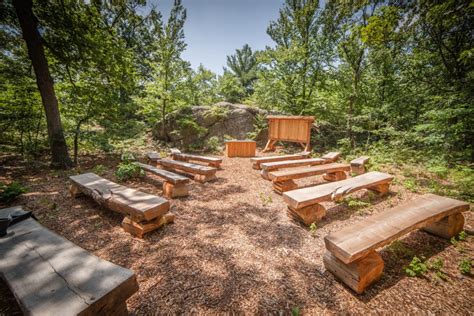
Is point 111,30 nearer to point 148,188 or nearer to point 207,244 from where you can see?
point 148,188

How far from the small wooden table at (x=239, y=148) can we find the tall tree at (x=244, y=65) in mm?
12646

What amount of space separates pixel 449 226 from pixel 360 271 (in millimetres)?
1996

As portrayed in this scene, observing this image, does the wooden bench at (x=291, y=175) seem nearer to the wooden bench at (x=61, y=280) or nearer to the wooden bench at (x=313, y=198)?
the wooden bench at (x=313, y=198)

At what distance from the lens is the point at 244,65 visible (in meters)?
19.5

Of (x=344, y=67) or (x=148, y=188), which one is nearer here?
(x=148, y=188)

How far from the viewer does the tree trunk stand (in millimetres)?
4941

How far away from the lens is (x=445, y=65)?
21.8 feet

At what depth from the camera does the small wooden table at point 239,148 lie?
814 centimetres

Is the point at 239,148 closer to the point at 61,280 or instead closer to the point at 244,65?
the point at 61,280

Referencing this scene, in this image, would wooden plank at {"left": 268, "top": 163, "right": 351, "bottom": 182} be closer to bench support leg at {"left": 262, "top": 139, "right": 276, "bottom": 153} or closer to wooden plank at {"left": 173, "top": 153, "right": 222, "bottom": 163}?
wooden plank at {"left": 173, "top": 153, "right": 222, "bottom": 163}

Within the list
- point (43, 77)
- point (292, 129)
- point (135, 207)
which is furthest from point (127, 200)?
point (292, 129)

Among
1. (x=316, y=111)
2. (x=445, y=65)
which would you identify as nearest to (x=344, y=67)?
(x=316, y=111)

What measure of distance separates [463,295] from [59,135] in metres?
8.96

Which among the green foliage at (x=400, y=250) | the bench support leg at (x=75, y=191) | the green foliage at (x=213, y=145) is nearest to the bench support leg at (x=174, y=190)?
the bench support leg at (x=75, y=191)
